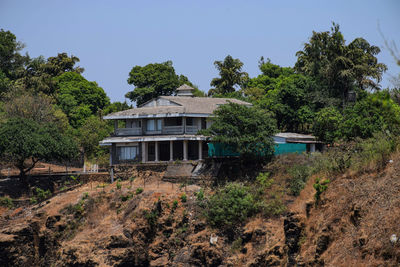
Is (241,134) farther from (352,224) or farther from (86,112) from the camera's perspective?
(86,112)

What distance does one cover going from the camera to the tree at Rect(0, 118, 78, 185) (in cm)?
4494

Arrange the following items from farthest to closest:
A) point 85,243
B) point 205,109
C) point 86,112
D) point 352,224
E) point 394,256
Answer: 1. point 86,112
2. point 205,109
3. point 85,243
4. point 352,224
5. point 394,256

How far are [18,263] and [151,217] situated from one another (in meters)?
11.2

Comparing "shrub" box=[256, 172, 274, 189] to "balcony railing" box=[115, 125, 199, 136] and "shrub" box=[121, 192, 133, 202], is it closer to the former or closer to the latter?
"shrub" box=[121, 192, 133, 202]

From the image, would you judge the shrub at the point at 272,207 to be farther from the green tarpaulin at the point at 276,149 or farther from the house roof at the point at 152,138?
the house roof at the point at 152,138

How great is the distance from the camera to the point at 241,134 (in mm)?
40406

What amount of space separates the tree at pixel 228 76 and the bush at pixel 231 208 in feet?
127

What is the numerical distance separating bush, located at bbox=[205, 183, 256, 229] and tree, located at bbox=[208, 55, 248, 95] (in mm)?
38597

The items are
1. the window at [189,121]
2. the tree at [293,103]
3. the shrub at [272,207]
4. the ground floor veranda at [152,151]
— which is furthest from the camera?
the tree at [293,103]

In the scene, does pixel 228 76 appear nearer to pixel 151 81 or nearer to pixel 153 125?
pixel 151 81

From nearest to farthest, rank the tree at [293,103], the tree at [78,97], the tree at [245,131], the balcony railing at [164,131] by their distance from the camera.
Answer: the tree at [245,131], the balcony railing at [164,131], the tree at [293,103], the tree at [78,97]

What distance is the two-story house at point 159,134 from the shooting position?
159 ft

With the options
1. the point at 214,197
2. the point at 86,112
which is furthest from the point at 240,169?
the point at 86,112

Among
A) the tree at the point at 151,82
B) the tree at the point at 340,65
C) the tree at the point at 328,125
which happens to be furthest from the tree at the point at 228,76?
the tree at the point at 328,125
